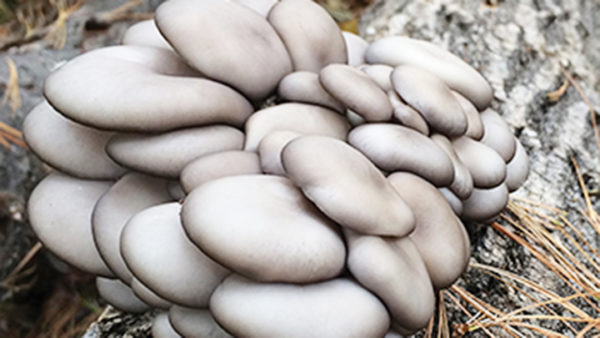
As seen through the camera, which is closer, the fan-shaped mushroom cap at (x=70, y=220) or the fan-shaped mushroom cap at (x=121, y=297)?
the fan-shaped mushroom cap at (x=70, y=220)

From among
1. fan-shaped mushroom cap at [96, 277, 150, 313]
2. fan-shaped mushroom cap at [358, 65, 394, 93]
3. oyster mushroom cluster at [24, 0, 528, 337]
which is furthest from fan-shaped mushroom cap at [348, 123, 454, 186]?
fan-shaped mushroom cap at [96, 277, 150, 313]

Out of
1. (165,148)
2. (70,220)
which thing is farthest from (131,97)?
(70,220)

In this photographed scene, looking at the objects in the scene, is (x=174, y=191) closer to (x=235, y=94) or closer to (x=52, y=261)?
(x=235, y=94)

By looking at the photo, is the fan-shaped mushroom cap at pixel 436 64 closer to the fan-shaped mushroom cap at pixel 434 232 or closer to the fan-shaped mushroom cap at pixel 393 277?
the fan-shaped mushroom cap at pixel 434 232

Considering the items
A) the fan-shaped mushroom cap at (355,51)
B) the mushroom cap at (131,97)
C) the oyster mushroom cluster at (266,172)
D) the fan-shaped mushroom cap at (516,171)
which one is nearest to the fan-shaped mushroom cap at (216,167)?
the oyster mushroom cluster at (266,172)

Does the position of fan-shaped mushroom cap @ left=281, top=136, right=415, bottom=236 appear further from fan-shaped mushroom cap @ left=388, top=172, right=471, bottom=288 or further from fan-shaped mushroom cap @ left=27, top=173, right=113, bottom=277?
fan-shaped mushroom cap @ left=27, top=173, right=113, bottom=277

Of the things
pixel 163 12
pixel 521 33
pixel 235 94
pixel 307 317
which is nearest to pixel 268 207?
pixel 307 317
